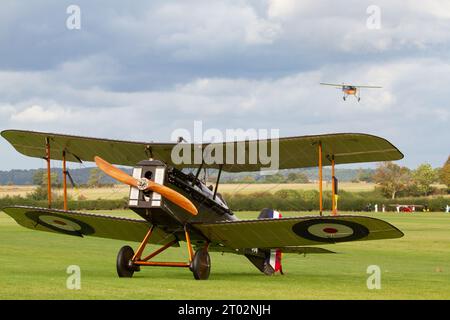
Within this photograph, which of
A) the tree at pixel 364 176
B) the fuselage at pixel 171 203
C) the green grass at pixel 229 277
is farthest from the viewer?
the tree at pixel 364 176

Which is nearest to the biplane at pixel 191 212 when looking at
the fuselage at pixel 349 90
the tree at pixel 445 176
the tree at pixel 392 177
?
the fuselage at pixel 349 90

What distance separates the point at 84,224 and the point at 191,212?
3.14 meters

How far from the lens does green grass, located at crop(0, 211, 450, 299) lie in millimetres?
11258

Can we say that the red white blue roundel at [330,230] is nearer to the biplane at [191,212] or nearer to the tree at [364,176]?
the biplane at [191,212]

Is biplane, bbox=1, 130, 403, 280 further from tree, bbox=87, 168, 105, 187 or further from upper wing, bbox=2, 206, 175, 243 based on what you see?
tree, bbox=87, 168, 105, 187

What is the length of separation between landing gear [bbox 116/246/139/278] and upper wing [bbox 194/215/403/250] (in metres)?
1.32

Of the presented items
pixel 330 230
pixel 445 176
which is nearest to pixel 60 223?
pixel 330 230

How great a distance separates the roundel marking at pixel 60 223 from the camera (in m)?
15.6

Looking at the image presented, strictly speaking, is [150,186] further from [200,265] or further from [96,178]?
[96,178]

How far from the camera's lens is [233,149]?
571 inches

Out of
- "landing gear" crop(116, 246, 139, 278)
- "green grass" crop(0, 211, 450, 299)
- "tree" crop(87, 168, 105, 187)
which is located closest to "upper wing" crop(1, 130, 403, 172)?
"tree" crop(87, 168, 105, 187)

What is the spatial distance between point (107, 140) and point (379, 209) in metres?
67.0

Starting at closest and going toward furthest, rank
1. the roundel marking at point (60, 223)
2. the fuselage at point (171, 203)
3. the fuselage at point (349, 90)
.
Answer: the fuselage at point (171, 203), the roundel marking at point (60, 223), the fuselage at point (349, 90)
